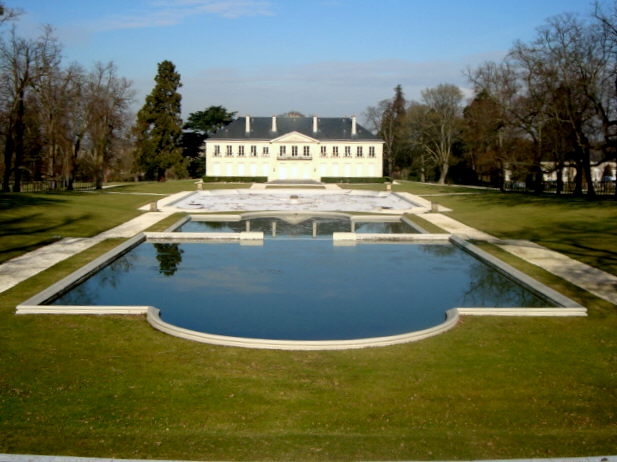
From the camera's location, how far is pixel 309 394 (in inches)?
305

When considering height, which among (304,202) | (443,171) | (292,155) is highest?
(292,155)

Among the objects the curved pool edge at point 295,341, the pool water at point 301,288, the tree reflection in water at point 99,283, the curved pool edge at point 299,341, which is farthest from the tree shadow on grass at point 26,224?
the curved pool edge at point 299,341

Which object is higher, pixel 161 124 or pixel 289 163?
pixel 161 124

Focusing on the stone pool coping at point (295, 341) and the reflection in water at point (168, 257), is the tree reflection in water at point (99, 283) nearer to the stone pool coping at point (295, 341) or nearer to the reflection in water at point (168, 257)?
the stone pool coping at point (295, 341)

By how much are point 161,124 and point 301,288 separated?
174 feet

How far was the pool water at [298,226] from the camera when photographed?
24.5m

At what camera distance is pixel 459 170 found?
69.0m

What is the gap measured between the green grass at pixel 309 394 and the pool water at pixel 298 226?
13194mm

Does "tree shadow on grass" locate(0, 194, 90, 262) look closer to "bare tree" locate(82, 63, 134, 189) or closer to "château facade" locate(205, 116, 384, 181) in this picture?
"bare tree" locate(82, 63, 134, 189)

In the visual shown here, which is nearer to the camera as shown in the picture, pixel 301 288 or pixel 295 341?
pixel 295 341

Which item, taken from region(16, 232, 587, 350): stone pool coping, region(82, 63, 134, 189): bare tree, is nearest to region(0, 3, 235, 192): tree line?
region(82, 63, 134, 189): bare tree

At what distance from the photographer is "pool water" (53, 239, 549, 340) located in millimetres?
11445

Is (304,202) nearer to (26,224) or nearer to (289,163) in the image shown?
(26,224)

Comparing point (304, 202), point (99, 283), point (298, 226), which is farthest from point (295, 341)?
point (304, 202)
